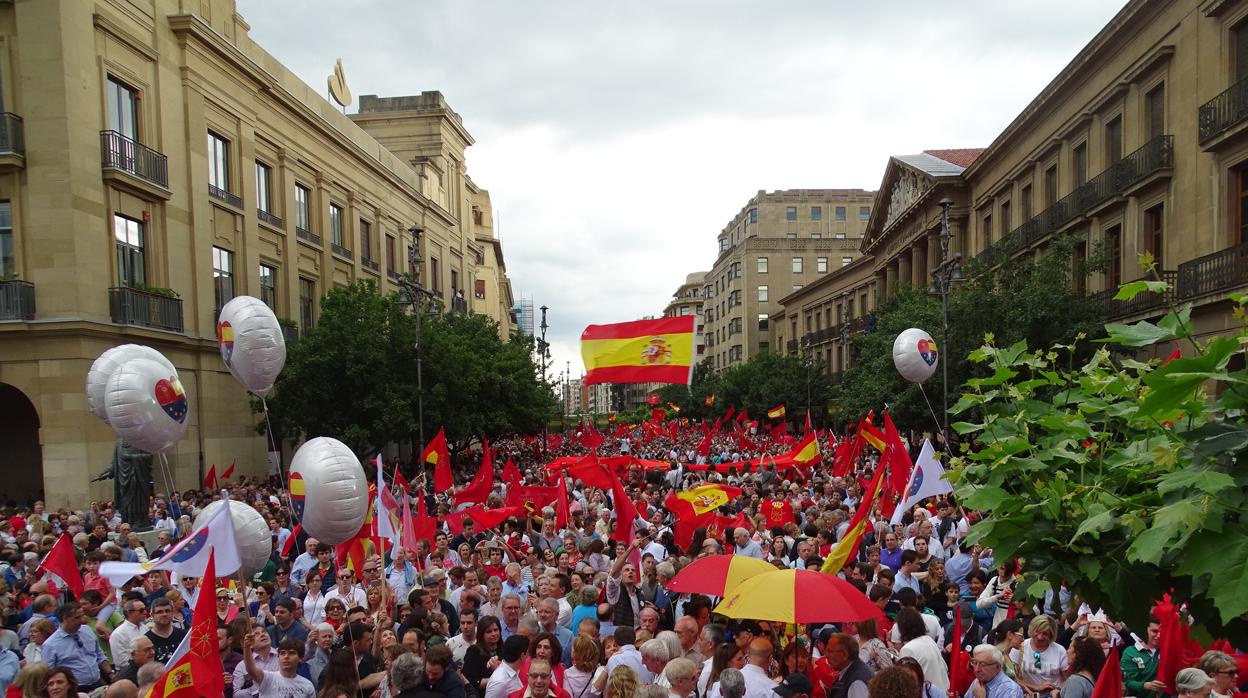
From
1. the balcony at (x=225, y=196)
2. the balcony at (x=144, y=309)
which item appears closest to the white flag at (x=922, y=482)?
the balcony at (x=144, y=309)

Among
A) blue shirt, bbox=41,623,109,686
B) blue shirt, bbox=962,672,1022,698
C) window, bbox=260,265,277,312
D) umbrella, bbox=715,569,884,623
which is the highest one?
window, bbox=260,265,277,312

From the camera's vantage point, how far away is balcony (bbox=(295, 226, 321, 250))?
1282 inches

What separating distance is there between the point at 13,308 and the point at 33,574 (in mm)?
12324

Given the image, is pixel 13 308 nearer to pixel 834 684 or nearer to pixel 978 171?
pixel 834 684

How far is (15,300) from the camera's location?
20.2 meters

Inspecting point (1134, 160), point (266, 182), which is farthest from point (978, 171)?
point (266, 182)

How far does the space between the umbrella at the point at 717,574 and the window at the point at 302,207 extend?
29164 millimetres

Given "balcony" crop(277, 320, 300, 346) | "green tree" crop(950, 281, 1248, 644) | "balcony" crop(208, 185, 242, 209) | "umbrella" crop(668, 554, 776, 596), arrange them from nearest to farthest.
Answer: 1. "green tree" crop(950, 281, 1248, 644)
2. "umbrella" crop(668, 554, 776, 596)
3. "balcony" crop(208, 185, 242, 209)
4. "balcony" crop(277, 320, 300, 346)

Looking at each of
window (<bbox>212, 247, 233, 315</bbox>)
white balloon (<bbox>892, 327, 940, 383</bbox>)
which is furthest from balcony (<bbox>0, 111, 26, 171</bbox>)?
white balloon (<bbox>892, 327, 940, 383</bbox>)

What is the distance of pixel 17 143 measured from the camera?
66.3 feet

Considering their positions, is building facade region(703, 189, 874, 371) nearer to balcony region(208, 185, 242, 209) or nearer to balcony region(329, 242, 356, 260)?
balcony region(329, 242, 356, 260)

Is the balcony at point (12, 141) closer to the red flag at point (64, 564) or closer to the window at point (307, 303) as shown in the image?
the window at point (307, 303)

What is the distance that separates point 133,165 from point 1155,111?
27108 mm

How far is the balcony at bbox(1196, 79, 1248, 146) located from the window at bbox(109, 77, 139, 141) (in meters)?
26.5
